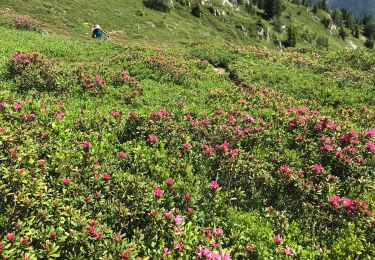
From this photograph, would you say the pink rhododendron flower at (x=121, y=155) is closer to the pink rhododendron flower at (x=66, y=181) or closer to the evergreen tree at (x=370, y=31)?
the pink rhododendron flower at (x=66, y=181)

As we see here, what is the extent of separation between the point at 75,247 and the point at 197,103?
9.76 meters

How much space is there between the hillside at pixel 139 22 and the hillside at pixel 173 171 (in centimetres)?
3688

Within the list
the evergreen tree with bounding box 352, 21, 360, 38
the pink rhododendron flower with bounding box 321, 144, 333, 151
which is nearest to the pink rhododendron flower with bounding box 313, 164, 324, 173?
the pink rhododendron flower with bounding box 321, 144, 333, 151

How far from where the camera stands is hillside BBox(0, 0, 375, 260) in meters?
6.26

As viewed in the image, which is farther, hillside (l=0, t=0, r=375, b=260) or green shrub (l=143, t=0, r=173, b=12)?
green shrub (l=143, t=0, r=173, b=12)

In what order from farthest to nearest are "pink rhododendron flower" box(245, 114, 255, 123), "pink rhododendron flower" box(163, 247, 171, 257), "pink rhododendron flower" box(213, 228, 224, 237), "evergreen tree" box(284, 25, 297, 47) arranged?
"evergreen tree" box(284, 25, 297, 47) → "pink rhododendron flower" box(245, 114, 255, 123) → "pink rhododendron flower" box(213, 228, 224, 237) → "pink rhododendron flower" box(163, 247, 171, 257)

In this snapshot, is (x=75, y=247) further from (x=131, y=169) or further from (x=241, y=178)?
(x=241, y=178)

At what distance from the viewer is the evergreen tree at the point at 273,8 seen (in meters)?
132

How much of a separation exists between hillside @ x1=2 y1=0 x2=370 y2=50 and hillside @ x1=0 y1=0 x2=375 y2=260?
121 ft

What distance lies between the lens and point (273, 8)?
435 feet

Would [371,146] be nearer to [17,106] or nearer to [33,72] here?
[17,106]

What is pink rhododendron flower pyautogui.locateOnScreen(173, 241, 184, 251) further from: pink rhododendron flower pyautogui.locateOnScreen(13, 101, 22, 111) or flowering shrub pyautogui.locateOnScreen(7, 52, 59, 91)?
flowering shrub pyautogui.locateOnScreen(7, 52, 59, 91)

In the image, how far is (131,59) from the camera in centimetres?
2133

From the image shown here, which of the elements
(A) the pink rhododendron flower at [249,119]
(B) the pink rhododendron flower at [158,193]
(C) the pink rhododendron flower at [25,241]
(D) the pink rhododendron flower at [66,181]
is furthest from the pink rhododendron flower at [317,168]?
(C) the pink rhododendron flower at [25,241]
